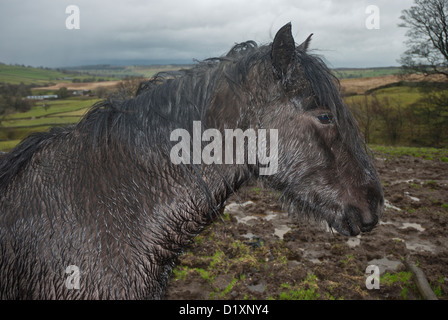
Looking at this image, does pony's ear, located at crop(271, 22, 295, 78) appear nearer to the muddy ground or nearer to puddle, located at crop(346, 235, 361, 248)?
the muddy ground

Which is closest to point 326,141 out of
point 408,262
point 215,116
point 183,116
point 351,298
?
point 215,116

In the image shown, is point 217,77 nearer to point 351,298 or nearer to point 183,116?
point 183,116

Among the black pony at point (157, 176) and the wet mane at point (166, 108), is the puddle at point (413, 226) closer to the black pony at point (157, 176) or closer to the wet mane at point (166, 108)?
the black pony at point (157, 176)

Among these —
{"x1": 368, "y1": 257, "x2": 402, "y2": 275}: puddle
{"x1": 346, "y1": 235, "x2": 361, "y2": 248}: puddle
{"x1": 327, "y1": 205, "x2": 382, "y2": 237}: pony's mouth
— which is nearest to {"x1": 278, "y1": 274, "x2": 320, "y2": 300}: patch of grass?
{"x1": 368, "y1": 257, "x2": 402, "y2": 275}: puddle

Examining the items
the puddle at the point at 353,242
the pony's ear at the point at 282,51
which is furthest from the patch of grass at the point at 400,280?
the pony's ear at the point at 282,51

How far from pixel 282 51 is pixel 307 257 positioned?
15.5 feet

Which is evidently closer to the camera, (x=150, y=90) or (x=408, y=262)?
(x=150, y=90)

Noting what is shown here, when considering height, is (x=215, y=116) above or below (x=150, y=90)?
below

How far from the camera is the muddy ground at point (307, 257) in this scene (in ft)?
15.5

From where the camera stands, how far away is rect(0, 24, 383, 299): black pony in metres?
2.07

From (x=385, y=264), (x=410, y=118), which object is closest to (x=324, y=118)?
(x=385, y=264)

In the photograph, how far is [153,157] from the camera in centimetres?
228

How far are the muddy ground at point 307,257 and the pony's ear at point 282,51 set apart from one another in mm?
1175

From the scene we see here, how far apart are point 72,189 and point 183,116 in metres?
1.06
